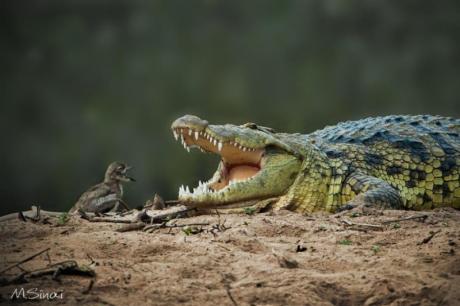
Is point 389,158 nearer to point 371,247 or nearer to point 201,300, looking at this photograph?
point 371,247

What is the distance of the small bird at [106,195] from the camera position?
6.47 m

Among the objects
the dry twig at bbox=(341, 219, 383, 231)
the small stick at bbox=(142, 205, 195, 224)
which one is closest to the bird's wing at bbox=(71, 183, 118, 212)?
the small stick at bbox=(142, 205, 195, 224)

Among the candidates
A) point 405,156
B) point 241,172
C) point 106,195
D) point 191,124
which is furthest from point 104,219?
point 106,195

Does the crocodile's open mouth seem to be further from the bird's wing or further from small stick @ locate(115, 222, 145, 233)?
the bird's wing

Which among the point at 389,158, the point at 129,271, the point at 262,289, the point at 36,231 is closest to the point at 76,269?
the point at 129,271

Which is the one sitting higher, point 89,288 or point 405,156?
point 405,156

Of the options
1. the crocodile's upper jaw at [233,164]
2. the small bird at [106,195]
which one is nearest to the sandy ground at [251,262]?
the crocodile's upper jaw at [233,164]

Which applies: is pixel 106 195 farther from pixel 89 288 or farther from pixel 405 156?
pixel 89 288

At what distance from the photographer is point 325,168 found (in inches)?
187

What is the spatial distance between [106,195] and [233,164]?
251 cm

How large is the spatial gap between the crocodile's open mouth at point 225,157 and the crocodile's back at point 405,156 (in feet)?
2.03

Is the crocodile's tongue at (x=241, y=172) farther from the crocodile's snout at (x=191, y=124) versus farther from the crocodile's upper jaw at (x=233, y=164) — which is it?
the crocodile's snout at (x=191, y=124)

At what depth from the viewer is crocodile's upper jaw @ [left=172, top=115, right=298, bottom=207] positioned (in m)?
4.28

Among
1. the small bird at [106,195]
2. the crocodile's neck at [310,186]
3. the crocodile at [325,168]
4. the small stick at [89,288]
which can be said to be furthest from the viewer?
the small bird at [106,195]
